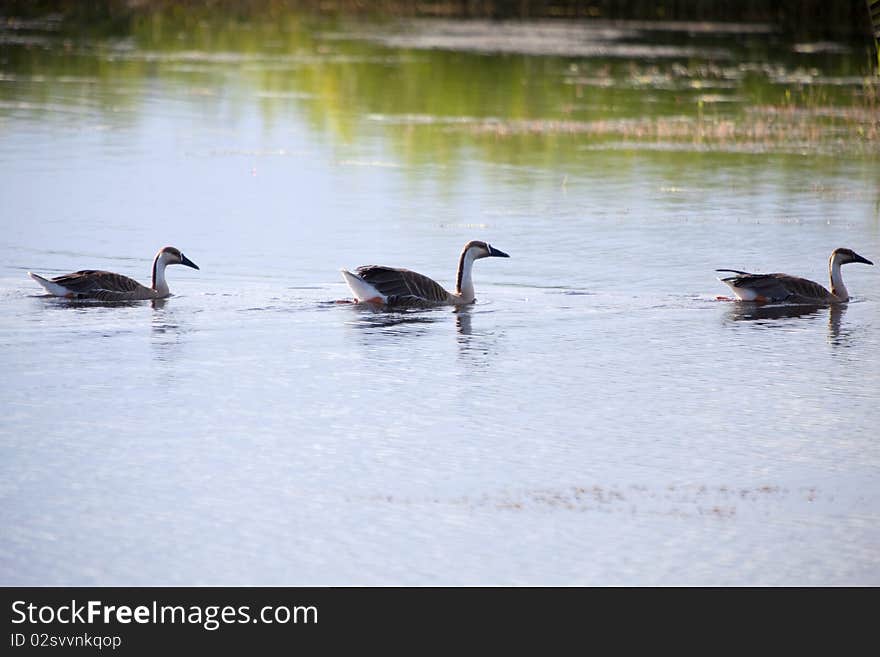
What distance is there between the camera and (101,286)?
1501cm

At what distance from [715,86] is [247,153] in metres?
12.9

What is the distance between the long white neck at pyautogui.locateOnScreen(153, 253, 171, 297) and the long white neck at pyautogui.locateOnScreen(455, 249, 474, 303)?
2808mm

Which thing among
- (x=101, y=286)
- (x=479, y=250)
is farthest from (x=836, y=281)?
(x=101, y=286)

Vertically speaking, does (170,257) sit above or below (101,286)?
above

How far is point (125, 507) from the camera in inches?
366

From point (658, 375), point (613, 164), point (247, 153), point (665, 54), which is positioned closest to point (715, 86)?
point (665, 54)

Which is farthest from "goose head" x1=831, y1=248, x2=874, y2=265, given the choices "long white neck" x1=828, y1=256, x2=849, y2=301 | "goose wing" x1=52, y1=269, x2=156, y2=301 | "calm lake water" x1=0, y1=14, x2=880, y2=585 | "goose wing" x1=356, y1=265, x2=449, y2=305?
"goose wing" x1=52, y1=269, x2=156, y2=301

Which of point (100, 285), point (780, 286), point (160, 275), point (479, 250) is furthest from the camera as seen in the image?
point (479, 250)

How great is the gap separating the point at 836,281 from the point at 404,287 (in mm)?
4301

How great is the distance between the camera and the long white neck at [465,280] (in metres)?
15.6

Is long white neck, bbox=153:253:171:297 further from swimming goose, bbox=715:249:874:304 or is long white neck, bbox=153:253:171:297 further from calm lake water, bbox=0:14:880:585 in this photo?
swimming goose, bbox=715:249:874:304

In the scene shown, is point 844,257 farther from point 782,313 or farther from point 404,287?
point 404,287

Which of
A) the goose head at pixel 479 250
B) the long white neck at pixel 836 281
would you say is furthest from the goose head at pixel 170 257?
the long white neck at pixel 836 281
